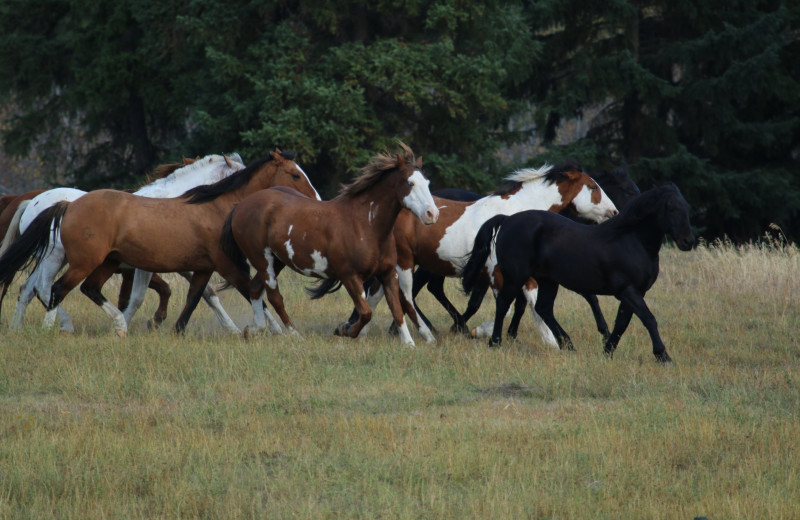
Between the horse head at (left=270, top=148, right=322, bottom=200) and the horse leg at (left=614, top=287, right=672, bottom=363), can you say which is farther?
the horse head at (left=270, top=148, right=322, bottom=200)

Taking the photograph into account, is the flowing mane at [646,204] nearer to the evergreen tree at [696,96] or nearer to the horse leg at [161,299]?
the horse leg at [161,299]

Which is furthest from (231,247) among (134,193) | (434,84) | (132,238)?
(434,84)

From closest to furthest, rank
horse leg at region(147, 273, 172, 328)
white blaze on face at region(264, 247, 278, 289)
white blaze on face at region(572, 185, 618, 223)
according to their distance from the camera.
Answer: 1. white blaze on face at region(264, 247, 278, 289)
2. white blaze on face at region(572, 185, 618, 223)
3. horse leg at region(147, 273, 172, 328)

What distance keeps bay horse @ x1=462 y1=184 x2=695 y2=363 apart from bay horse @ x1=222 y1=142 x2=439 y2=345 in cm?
100

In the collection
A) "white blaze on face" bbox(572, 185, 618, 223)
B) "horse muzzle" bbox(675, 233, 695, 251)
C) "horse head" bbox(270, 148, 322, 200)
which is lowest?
"white blaze on face" bbox(572, 185, 618, 223)

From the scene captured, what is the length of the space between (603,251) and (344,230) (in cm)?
255

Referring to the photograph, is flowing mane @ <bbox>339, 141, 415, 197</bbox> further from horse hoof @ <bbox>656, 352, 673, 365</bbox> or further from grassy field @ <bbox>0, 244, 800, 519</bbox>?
horse hoof @ <bbox>656, 352, 673, 365</bbox>

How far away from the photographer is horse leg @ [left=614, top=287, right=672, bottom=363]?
8.13 m

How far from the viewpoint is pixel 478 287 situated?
10.3 metres

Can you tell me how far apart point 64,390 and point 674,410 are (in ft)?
15.8

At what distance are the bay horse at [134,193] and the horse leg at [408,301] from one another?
204 centimetres

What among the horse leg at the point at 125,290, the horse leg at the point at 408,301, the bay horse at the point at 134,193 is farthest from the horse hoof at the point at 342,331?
the horse leg at the point at 125,290

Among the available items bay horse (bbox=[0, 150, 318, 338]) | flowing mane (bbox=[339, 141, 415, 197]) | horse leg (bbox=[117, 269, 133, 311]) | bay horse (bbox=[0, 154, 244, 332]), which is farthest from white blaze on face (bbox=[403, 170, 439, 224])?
horse leg (bbox=[117, 269, 133, 311])

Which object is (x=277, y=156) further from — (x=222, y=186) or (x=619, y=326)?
(x=619, y=326)
